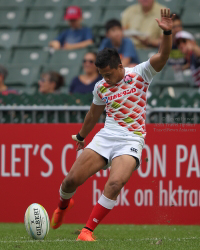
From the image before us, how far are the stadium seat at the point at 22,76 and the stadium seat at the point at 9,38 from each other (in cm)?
146

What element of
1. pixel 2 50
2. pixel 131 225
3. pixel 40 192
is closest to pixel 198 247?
pixel 131 225

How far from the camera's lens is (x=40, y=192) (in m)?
8.69

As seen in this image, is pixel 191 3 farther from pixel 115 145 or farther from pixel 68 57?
pixel 115 145

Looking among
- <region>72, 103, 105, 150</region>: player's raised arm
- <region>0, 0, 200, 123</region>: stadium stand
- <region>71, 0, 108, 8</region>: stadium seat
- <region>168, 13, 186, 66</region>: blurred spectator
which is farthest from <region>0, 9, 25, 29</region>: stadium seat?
<region>72, 103, 105, 150</region>: player's raised arm

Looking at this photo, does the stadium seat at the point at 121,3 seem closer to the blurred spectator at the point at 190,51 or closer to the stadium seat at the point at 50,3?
the stadium seat at the point at 50,3

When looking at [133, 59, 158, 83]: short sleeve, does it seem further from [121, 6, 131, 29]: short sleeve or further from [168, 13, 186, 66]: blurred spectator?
[121, 6, 131, 29]: short sleeve

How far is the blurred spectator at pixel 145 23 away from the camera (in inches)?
472

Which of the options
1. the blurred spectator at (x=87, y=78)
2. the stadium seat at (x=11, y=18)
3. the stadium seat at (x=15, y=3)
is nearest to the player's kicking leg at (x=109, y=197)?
the blurred spectator at (x=87, y=78)

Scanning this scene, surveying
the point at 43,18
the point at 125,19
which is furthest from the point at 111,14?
the point at 43,18

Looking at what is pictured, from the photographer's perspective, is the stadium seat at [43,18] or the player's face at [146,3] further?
the stadium seat at [43,18]

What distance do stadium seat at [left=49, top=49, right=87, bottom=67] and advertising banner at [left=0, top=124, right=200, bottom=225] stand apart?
4.00 meters

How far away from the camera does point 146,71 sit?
6.17 m

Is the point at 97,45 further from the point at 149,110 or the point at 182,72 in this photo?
the point at 149,110

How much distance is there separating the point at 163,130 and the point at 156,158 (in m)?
0.44
